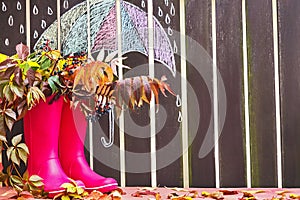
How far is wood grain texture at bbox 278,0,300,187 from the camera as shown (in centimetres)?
148

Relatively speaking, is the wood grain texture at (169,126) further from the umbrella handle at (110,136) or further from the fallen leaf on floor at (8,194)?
the fallen leaf on floor at (8,194)

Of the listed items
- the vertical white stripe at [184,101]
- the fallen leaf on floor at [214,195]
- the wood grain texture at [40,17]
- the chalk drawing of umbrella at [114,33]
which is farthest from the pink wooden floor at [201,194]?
the wood grain texture at [40,17]

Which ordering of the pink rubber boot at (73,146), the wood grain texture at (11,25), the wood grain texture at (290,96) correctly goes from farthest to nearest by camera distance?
the wood grain texture at (11,25) → the wood grain texture at (290,96) → the pink rubber boot at (73,146)

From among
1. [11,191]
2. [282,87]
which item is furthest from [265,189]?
[11,191]

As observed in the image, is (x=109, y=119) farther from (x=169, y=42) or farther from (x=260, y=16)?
(x=260, y=16)

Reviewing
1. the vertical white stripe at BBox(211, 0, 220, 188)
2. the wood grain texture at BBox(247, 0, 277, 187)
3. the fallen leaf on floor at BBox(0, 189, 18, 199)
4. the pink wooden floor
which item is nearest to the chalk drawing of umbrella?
the vertical white stripe at BBox(211, 0, 220, 188)

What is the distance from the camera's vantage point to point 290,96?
1480 mm

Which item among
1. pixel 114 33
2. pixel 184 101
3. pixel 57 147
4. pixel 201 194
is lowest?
pixel 201 194

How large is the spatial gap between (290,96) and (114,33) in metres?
0.53

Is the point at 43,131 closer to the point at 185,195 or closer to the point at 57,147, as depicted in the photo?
the point at 57,147

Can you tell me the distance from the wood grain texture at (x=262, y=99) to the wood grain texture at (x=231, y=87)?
Result: 0.10 feet

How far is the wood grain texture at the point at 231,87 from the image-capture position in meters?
1.50

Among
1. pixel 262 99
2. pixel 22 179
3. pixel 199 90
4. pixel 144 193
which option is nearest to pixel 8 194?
pixel 22 179

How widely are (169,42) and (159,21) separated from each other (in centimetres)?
7
